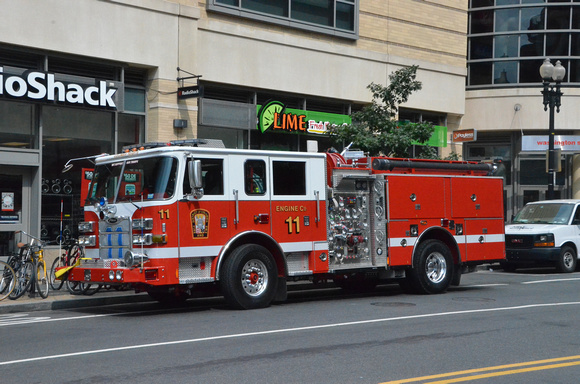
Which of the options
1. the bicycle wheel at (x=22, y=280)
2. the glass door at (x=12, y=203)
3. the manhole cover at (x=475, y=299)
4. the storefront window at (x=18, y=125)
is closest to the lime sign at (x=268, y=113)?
the storefront window at (x=18, y=125)

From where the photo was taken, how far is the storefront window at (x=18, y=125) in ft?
58.7

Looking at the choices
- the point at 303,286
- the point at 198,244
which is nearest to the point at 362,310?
the point at 198,244

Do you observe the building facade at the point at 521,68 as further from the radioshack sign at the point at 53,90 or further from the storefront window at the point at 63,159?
the storefront window at the point at 63,159

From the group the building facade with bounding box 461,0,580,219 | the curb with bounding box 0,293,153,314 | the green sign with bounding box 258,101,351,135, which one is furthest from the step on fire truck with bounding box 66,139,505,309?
the building facade with bounding box 461,0,580,219

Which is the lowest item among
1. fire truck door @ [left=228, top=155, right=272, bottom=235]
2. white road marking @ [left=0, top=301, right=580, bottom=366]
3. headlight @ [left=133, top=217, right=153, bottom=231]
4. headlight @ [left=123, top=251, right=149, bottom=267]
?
white road marking @ [left=0, top=301, right=580, bottom=366]

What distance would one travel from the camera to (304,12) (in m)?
23.6

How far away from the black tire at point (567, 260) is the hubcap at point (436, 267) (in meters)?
6.68

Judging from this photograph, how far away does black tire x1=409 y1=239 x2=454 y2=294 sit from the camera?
15367 mm

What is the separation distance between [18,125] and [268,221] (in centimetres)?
776

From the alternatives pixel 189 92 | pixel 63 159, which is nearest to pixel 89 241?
pixel 63 159

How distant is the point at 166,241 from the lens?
479 inches

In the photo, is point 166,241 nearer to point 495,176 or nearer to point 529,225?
point 495,176

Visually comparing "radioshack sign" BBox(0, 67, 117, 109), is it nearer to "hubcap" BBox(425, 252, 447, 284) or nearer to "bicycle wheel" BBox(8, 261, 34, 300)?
"bicycle wheel" BBox(8, 261, 34, 300)

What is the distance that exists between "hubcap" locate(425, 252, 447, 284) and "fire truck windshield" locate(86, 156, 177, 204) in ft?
18.9
